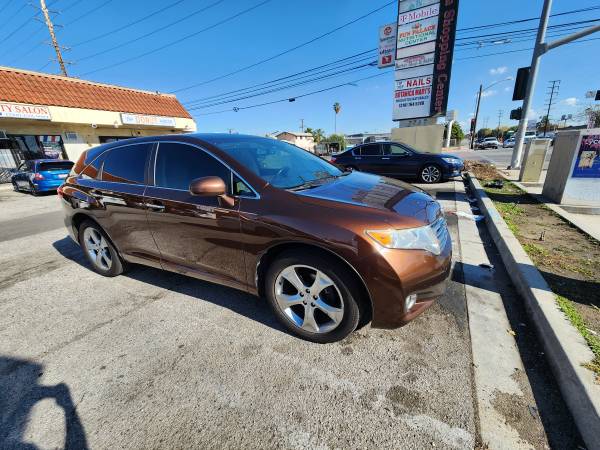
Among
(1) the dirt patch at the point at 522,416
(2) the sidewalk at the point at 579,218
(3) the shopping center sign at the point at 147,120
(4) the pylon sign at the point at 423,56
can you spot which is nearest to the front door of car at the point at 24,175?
(3) the shopping center sign at the point at 147,120

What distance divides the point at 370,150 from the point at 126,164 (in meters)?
8.59

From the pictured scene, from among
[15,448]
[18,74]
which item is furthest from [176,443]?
[18,74]

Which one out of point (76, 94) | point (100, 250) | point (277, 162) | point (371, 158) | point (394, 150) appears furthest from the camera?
point (76, 94)

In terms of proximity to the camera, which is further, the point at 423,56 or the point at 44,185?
the point at 423,56

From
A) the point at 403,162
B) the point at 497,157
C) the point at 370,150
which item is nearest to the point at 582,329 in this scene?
the point at 403,162

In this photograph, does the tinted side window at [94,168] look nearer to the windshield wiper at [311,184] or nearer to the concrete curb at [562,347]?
the windshield wiper at [311,184]

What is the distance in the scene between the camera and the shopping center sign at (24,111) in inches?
552

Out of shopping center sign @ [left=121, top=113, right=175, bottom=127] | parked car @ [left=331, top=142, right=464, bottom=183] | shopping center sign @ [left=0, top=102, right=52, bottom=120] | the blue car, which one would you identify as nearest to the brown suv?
parked car @ [left=331, top=142, right=464, bottom=183]

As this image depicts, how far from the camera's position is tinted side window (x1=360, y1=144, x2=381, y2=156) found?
10.2 meters

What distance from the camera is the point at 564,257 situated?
3373 mm

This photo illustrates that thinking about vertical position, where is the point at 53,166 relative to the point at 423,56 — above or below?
below

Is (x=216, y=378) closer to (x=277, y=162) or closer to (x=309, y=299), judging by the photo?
(x=309, y=299)

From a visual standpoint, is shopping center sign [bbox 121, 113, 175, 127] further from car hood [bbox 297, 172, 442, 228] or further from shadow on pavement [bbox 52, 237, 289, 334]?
car hood [bbox 297, 172, 442, 228]

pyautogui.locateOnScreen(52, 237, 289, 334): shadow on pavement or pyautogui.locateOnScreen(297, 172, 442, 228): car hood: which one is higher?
pyautogui.locateOnScreen(297, 172, 442, 228): car hood
